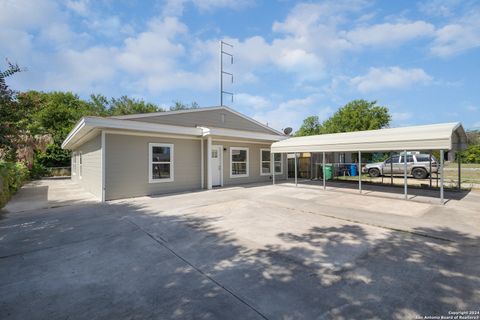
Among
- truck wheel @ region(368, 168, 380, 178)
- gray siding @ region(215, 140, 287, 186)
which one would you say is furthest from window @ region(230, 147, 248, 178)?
truck wheel @ region(368, 168, 380, 178)

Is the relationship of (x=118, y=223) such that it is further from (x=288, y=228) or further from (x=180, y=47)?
(x=180, y=47)

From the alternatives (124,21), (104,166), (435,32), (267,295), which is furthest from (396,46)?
(104,166)

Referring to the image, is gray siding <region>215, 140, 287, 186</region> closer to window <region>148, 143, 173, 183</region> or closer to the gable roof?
the gable roof

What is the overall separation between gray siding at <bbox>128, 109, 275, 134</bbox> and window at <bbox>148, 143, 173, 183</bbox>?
1309mm

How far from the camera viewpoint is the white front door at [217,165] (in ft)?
37.9

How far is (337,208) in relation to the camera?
6773 mm

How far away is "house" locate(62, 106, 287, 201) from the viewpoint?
856 centimetres

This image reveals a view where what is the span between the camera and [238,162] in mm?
12516

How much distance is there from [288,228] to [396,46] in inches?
463

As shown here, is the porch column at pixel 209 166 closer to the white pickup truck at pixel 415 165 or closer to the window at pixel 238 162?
the window at pixel 238 162

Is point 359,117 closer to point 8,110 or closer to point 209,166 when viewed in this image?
point 209,166

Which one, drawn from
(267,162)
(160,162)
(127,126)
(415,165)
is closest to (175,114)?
(160,162)

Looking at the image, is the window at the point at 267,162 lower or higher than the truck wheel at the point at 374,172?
higher

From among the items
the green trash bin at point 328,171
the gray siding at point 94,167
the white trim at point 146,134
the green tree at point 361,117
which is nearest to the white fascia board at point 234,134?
the white trim at point 146,134
